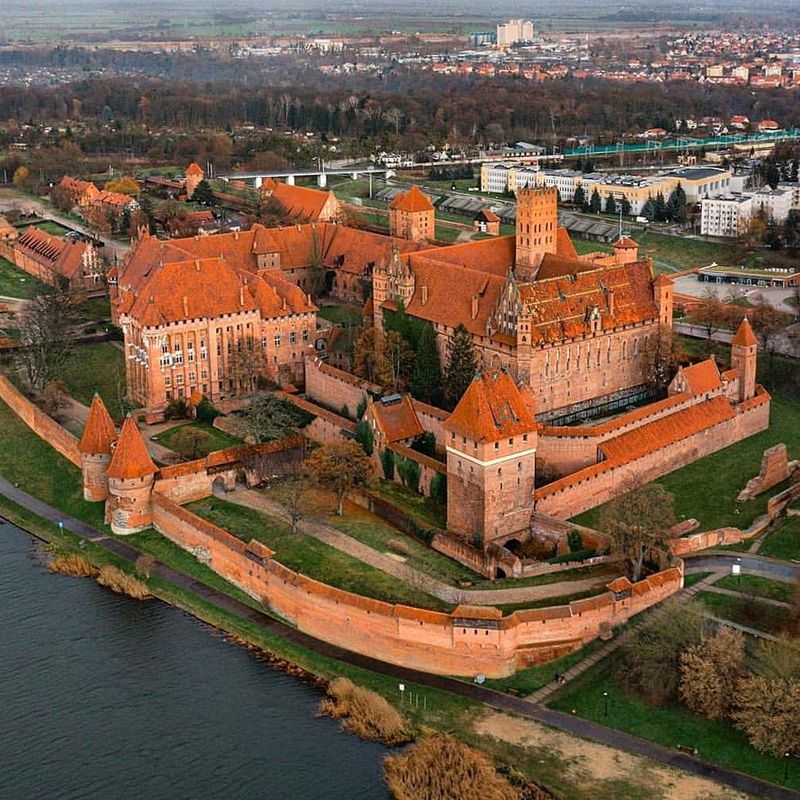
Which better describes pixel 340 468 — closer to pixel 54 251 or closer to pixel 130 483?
pixel 130 483

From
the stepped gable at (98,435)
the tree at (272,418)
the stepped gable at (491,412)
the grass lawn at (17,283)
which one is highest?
the stepped gable at (491,412)

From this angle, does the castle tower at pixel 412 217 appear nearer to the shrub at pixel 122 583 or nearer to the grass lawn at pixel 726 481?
the grass lawn at pixel 726 481

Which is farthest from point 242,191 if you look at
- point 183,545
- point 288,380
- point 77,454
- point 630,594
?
point 630,594

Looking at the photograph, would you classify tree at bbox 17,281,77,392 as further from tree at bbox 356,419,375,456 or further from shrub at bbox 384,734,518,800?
shrub at bbox 384,734,518,800

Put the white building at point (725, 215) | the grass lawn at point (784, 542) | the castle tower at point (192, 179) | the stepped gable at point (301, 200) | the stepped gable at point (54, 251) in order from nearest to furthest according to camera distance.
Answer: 1. the grass lawn at point (784, 542)
2. the stepped gable at point (54, 251)
3. the stepped gable at point (301, 200)
4. the white building at point (725, 215)
5. the castle tower at point (192, 179)

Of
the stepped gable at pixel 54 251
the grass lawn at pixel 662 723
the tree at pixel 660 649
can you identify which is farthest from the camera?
the stepped gable at pixel 54 251

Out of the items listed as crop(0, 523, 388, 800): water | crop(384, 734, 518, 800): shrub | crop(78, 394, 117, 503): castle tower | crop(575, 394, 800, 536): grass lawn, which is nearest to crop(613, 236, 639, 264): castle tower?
crop(575, 394, 800, 536): grass lawn

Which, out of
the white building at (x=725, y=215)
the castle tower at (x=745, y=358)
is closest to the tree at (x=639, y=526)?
the castle tower at (x=745, y=358)
